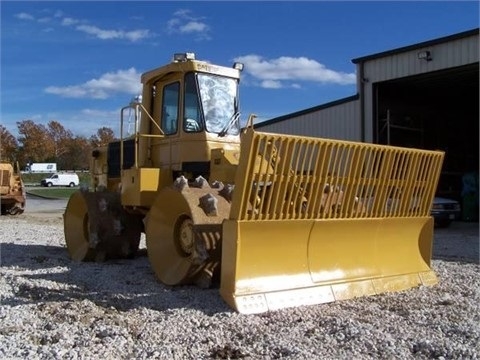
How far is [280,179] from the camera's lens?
6.31 metres

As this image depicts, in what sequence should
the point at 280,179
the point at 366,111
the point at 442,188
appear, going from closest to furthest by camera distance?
the point at 280,179 < the point at 366,111 < the point at 442,188

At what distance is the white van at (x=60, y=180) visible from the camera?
6832 centimetres

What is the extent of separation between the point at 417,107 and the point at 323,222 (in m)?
19.4

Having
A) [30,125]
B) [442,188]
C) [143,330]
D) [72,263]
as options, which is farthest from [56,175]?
[143,330]

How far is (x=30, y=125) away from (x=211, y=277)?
279 feet

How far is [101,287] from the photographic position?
7.53 metres

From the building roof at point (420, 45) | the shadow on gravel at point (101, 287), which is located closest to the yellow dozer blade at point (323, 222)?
the shadow on gravel at point (101, 287)

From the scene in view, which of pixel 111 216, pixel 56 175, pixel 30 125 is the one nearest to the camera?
pixel 111 216

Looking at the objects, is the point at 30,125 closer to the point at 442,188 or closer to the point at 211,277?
the point at 442,188

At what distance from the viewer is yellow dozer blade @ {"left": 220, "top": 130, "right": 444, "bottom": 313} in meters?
6.15

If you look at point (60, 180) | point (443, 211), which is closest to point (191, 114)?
point (443, 211)

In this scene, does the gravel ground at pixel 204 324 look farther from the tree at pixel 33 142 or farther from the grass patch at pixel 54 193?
the tree at pixel 33 142

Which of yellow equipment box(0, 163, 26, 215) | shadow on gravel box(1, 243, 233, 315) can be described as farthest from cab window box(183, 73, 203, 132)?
yellow equipment box(0, 163, 26, 215)

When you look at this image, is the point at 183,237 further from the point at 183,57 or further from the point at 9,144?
the point at 9,144
